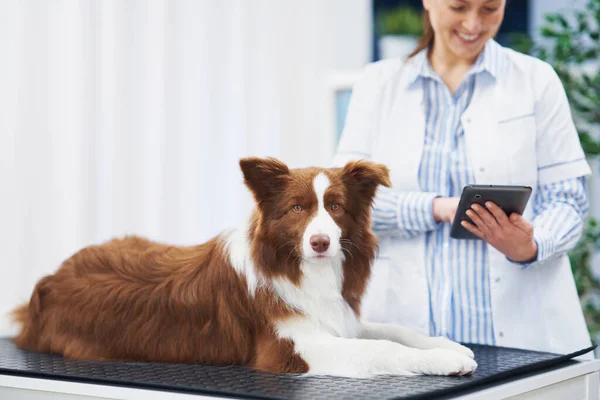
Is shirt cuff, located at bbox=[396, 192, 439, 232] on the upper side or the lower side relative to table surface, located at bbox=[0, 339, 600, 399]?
upper

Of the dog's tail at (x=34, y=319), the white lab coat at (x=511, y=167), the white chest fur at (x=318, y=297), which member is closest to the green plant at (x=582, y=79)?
the white lab coat at (x=511, y=167)

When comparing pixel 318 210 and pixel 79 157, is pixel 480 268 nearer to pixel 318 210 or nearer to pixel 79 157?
pixel 318 210

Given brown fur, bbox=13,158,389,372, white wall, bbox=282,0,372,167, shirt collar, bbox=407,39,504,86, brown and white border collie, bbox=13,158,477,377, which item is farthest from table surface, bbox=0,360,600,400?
white wall, bbox=282,0,372,167

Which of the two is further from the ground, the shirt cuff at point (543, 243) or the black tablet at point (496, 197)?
the black tablet at point (496, 197)

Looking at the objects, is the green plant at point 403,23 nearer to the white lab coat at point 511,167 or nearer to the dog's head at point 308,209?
the white lab coat at point 511,167

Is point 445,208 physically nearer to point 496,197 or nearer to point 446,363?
point 496,197

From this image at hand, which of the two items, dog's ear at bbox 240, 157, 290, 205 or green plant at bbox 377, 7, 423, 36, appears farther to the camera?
green plant at bbox 377, 7, 423, 36

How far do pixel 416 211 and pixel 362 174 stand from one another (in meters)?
0.37

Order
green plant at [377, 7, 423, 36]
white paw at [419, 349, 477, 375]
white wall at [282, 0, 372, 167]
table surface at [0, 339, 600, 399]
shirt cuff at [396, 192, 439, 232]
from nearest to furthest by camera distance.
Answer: table surface at [0, 339, 600, 399] < white paw at [419, 349, 477, 375] < shirt cuff at [396, 192, 439, 232] < white wall at [282, 0, 372, 167] < green plant at [377, 7, 423, 36]

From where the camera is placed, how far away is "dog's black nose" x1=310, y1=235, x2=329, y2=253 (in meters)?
1.70

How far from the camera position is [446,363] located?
1.63m

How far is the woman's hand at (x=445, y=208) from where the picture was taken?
6.91 ft

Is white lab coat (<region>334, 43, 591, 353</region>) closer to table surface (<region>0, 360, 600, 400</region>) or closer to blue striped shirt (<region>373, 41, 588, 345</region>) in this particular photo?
blue striped shirt (<region>373, 41, 588, 345</region>)

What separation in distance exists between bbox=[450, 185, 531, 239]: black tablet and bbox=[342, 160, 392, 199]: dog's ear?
21 centimetres
